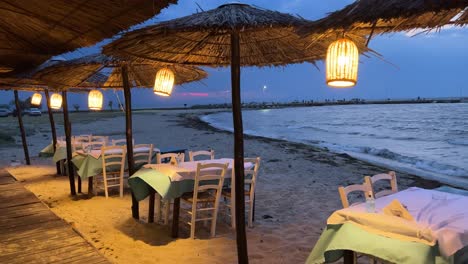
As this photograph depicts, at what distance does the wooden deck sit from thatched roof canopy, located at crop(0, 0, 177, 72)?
153cm

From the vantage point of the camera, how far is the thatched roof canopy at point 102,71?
4.50 meters

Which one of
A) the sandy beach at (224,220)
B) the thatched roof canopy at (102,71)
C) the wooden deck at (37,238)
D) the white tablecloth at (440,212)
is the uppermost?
the thatched roof canopy at (102,71)

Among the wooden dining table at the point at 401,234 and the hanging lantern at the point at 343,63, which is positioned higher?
the hanging lantern at the point at 343,63

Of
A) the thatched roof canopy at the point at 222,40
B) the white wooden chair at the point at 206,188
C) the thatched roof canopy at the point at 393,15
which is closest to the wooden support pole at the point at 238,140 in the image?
the thatched roof canopy at the point at 222,40

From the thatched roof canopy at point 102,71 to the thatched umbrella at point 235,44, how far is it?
78 cm

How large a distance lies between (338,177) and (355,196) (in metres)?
2.01

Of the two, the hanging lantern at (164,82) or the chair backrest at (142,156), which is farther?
the chair backrest at (142,156)

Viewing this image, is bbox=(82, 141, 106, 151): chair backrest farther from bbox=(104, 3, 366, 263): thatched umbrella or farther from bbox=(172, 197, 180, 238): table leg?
bbox=(104, 3, 366, 263): thatched umbrella

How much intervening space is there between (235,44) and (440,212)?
181 centimetres

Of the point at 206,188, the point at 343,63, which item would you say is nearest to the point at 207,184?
the point at 206,188

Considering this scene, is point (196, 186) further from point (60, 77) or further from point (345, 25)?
point (60, 77)

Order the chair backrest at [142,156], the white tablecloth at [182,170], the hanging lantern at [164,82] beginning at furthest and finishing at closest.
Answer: the chair backrest at [142,156]
the hanging lantern at [164,82]
the white tablecloth at [182,170]

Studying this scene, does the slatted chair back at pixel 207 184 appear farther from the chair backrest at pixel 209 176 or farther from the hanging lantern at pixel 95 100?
the hanging lantern at pixel 95 100

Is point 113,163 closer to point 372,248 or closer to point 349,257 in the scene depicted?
point 349,257
